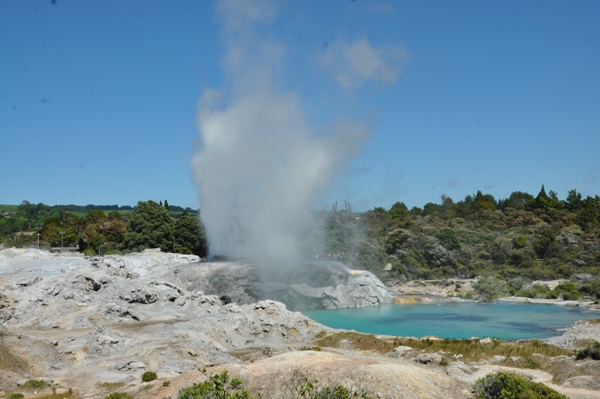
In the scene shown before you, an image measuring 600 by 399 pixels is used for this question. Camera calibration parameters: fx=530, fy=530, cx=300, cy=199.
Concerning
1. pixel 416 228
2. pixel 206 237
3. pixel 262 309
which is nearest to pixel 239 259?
pixel 206 237

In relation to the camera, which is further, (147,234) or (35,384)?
(147,234)

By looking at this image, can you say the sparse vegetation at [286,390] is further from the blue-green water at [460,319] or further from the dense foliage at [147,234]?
the dense foliage at [147,234]

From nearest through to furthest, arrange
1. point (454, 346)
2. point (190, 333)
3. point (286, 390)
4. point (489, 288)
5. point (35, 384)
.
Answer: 1. point (286, 390)
2. point (35, 384)
3. point (454, 346)
4. point (190, 333)
5. point (489, 288)

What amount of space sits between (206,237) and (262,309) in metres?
37.4

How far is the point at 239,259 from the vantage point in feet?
220

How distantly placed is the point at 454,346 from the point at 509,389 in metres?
15.3

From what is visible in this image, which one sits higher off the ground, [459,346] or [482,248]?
[482,248]

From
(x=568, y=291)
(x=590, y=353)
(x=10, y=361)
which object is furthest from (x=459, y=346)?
(x=568, y=291)

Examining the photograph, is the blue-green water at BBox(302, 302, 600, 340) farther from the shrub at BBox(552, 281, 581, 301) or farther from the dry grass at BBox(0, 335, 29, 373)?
the dry grass at BBox(0, 335, 29, 373)

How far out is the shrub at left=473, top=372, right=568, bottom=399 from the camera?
16266 mm

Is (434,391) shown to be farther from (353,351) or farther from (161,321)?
(161,321)

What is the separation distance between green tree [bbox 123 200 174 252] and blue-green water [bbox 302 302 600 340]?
102 feet

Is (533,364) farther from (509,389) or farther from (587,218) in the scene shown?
(587,218)

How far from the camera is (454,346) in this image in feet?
104
